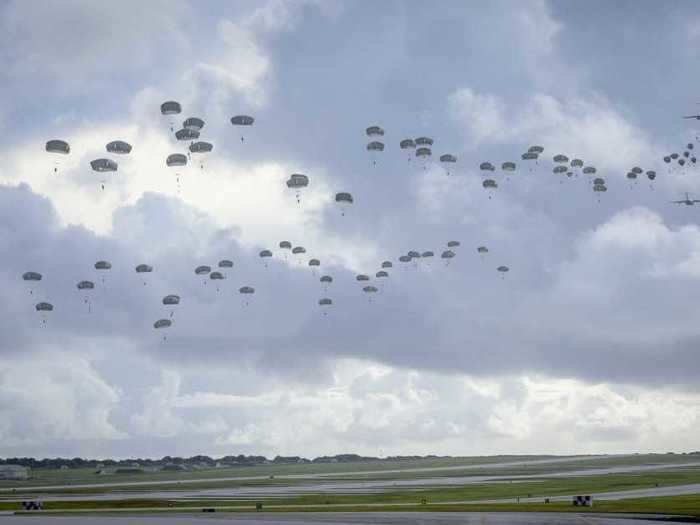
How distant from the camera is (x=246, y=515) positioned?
8906 centimetres

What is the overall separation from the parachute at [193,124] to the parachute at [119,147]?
994cm

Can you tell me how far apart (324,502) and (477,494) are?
1095 inches

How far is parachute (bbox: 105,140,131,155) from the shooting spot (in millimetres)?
125125

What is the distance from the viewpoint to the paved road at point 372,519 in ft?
242

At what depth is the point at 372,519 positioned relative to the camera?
7850 cm

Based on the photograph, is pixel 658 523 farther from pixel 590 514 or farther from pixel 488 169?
pixel 488 169

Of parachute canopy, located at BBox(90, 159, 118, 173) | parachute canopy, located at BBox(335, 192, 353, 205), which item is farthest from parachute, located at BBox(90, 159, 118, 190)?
parachute canopy, located at BBox(335, 192, 353, 205)

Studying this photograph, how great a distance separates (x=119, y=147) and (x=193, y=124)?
1218 cm

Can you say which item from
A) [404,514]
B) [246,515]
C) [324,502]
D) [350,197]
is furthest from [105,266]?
[404,514]

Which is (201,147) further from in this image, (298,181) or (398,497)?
(398,497)

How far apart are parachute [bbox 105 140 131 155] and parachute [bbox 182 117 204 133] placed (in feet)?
32.6

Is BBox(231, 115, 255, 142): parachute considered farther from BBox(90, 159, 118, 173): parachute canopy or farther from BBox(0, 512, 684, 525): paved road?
BBox(0, 512, 684, 525): paved road

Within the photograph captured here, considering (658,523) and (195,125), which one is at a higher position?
(195,125)

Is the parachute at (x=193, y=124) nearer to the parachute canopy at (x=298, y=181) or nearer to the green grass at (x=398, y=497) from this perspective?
the parachute canopy at (x=298, y=181)
